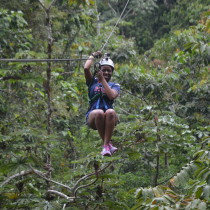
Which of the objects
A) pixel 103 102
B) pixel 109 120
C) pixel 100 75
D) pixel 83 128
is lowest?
pixel 83 128

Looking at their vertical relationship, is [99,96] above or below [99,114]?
above

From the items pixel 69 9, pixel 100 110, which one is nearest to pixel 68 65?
pixel 69 9

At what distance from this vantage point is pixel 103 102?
4340mm

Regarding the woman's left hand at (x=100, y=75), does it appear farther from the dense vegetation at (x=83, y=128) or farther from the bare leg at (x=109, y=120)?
the dense vegetation at (x=83, y=128)

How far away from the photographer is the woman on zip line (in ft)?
13.5

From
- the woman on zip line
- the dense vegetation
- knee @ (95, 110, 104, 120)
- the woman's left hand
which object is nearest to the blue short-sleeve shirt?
the woman on zip line

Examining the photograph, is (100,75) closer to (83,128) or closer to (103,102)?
(103,102)

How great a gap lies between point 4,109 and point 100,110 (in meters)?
2.25

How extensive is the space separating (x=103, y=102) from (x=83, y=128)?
3.05 meters

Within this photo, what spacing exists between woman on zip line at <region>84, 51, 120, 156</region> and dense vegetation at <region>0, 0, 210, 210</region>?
28 cm

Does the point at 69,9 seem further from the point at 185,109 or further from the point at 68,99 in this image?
the point at 185,109

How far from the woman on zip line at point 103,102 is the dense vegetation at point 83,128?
28 cm

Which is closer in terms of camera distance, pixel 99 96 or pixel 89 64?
pixel 89 64

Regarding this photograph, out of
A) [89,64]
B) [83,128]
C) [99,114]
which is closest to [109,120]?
[99,114]
